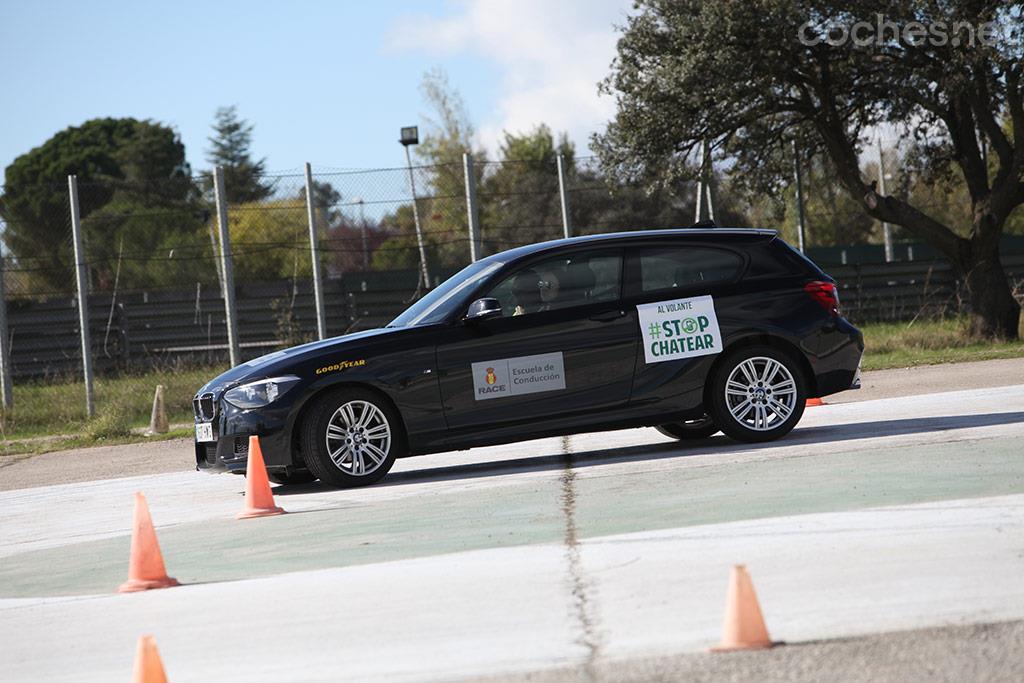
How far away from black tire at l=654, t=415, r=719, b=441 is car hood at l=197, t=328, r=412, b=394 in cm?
266

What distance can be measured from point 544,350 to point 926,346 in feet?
42.8

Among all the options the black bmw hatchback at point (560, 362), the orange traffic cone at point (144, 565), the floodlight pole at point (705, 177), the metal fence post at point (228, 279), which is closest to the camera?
the orange traffic cone at point (144, 565)

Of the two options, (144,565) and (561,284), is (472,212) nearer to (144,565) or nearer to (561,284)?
(561,284)

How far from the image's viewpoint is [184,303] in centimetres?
2516

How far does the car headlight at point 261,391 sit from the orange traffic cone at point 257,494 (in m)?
0.87

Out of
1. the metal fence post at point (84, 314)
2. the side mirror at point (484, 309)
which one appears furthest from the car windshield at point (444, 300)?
the metal fence post at point (84, 314)

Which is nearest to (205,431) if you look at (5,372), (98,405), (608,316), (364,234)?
(608,316)

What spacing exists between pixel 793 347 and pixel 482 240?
429 inches

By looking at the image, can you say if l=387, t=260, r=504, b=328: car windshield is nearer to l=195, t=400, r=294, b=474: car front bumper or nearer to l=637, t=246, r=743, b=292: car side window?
l=637, t=246, r=743, b=292: car side window

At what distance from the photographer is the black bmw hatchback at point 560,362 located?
9.92 m

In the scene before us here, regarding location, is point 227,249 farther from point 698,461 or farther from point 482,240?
point 698,461

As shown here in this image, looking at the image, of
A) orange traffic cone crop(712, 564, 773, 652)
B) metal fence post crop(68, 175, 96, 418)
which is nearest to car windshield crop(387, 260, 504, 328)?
orange traffic cone crop(712, 564, 773, 652)

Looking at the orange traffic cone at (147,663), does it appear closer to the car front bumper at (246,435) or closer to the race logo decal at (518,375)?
the car front bumper at (246,435)

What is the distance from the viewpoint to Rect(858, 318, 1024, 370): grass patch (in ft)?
63.3
